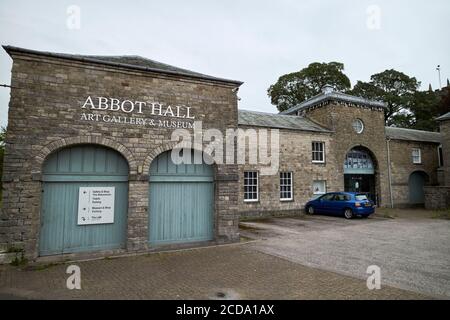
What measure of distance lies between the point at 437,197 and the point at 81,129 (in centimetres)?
2327

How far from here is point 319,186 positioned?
18031mm

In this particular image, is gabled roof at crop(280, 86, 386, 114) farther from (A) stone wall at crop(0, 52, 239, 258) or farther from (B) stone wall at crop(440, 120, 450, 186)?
(A) stone wall at crop(0, 52, 239, 258)

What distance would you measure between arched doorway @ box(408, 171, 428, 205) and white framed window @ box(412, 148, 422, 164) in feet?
3.14

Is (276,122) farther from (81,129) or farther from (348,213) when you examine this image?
(81,129)

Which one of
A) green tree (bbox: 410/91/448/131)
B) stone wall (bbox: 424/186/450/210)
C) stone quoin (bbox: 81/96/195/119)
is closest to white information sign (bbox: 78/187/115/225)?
stone quoin (bbox: 81/96/195/119)

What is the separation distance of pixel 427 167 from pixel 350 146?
9.39m

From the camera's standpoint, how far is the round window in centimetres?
1983

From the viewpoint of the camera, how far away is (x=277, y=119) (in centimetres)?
1872

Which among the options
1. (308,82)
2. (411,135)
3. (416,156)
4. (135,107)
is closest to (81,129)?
(135,107)

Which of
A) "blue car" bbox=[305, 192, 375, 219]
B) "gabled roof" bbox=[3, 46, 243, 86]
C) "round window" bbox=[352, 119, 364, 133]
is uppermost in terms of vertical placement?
"round window" bbox=[352, 119, 364, 133]

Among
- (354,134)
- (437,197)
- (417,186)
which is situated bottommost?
(437,197)

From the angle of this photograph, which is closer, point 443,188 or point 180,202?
point 180,202
